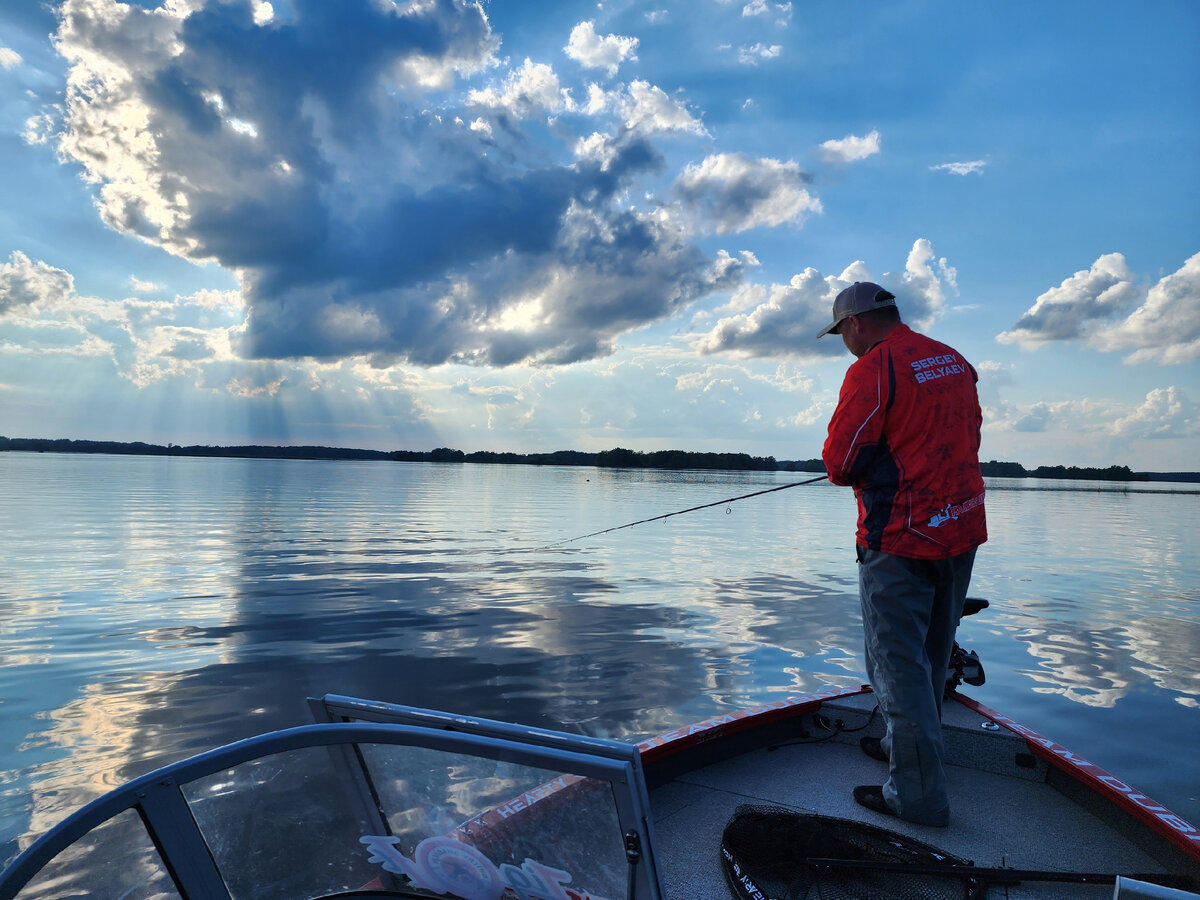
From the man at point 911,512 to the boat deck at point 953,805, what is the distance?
33 centimetres

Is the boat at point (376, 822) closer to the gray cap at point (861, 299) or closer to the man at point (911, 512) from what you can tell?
the man at point (911, 512)

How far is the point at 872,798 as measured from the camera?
4148 millimetres

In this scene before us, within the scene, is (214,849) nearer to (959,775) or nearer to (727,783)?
(727,783)

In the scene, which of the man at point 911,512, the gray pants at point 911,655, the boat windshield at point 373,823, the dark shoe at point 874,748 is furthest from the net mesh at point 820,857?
the boat windshield at point 373,823

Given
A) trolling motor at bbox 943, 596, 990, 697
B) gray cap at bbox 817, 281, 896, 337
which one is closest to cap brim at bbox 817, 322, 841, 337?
gray cap at bbox 817, 281, 896, 337

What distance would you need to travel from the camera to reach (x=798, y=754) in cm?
502

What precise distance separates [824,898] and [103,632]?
1053 cm

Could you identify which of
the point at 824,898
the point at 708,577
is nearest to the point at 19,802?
the point at 824,898

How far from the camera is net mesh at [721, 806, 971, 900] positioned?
334 cm

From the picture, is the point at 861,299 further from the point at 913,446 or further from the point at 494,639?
the point at 494,639

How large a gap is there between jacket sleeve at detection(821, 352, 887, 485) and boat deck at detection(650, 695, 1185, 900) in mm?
1989

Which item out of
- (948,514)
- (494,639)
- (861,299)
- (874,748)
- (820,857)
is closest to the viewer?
(820,857)

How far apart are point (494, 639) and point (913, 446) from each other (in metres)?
7.70

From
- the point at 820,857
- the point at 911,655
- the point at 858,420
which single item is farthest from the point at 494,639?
the point at 858,420
